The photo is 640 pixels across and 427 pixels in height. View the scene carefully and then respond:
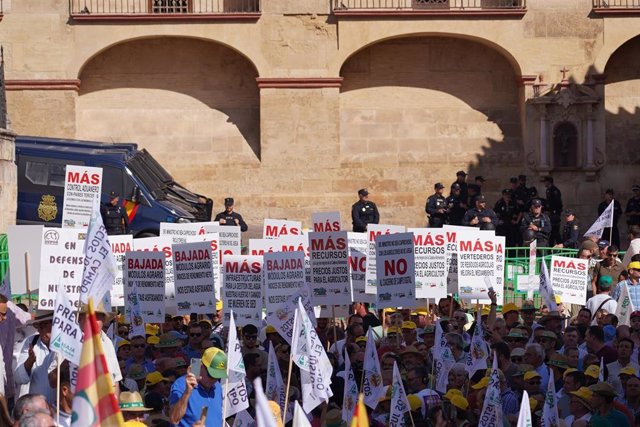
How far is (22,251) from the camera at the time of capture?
18812 mm

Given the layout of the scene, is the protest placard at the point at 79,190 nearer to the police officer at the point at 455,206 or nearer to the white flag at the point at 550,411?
the white flag at the point at 550,411

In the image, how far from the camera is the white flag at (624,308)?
18.7m

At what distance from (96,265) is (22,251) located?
16.1 feet

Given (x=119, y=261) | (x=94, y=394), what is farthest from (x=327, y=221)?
(x=94, y=394)

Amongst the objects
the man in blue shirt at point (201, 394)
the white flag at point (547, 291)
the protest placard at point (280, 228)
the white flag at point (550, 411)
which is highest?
the protest placard at point (280, 228)

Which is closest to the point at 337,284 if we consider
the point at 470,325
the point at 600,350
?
the point at 470,325

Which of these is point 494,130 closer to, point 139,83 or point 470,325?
point 139,83

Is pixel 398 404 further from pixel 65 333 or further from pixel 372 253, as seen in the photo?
pixel 372 253

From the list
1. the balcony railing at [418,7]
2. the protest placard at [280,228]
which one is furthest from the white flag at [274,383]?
the balcony railing at [418,7]

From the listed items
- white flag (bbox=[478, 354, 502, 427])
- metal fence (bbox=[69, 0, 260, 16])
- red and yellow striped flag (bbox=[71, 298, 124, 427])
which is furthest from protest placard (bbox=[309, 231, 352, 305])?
metal fence (bbox=[69, 0, 260, 16])

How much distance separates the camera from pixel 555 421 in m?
13.0

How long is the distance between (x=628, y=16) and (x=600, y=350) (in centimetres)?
1871

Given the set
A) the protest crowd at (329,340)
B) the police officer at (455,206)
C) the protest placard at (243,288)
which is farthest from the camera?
the police officer at (455,206)

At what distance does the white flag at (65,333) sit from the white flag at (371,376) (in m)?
2.88
